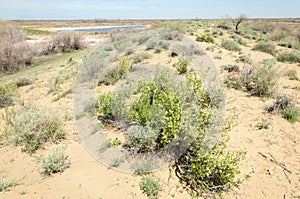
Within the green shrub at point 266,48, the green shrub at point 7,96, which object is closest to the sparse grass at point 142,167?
the green shrub at point 7,96

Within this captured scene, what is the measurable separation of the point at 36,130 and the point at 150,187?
2700 millimetres

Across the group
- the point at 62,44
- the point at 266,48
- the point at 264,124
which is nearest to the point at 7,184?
the point at 264,124

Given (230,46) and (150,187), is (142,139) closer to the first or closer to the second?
(150,187)

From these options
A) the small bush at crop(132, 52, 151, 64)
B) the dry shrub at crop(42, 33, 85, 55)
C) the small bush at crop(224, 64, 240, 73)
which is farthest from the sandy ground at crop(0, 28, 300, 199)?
the dry shrub at crop(42, 33, 85, 55)

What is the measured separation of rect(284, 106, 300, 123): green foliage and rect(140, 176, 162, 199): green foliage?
369cm

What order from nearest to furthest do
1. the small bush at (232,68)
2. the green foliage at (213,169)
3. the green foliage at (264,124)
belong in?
the green foliage at (213,169) < the green foliage at (264,124) < the small bush at (232,68)

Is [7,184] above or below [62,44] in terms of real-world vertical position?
below

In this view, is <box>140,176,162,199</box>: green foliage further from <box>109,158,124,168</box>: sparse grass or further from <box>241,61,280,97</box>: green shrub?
<box>241,61,280,97</box>: green shrub

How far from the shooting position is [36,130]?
169 inches

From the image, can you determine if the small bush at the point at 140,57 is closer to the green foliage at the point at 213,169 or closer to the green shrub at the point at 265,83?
the green shrub at the point at 265,83

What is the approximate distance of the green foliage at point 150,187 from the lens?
10.1 ft

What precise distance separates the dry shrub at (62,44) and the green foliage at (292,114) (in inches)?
764

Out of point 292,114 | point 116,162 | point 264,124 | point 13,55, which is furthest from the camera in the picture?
point 13,55

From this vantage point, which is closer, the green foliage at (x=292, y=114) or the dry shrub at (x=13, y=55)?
the green foliage at (x=292, y=114)
